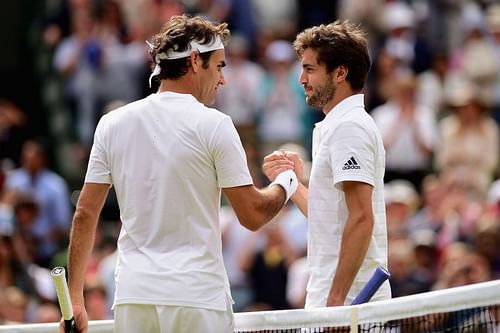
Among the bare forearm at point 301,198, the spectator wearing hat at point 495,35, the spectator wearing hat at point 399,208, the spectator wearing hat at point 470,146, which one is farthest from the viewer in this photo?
the spectator wearing hat at point 495,35

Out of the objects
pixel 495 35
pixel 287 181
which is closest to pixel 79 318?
pixel 287 181

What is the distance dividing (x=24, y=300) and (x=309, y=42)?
617 cm

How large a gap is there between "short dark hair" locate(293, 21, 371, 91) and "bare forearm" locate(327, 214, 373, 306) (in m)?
0.74

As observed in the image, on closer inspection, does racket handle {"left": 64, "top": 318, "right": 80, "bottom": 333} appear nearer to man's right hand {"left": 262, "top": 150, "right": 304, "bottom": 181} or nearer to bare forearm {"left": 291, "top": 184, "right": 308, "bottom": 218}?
man's right hand {"left": 262, "top": 150, "right": 304, "bottom": 181}

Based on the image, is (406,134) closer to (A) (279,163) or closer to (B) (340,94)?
(B) (340,94)

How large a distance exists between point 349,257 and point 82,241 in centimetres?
115

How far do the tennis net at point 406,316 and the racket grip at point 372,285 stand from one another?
9 centimetres

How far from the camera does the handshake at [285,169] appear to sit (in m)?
6.33

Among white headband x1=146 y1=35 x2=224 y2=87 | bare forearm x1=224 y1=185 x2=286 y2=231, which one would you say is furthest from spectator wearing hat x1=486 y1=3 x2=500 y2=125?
bare forearm x1=224 y1=185 x2=286 y2=231

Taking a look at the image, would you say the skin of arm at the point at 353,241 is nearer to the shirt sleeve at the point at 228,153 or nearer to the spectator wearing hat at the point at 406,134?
the shirt sleeve at the point at 228,153

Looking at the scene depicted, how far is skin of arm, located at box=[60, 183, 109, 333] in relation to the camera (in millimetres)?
6203

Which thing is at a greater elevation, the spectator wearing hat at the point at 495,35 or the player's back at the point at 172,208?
the spectator wearing hat at the point at 495,35

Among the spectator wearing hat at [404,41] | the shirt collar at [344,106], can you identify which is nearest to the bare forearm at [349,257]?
the shirt collar at [344,106]

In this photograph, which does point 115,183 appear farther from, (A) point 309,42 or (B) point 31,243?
(B) point 31,243
